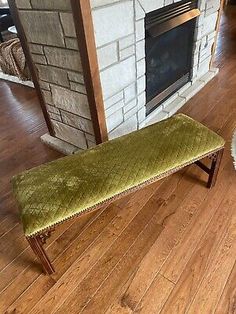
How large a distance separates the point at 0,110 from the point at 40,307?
2.10 m

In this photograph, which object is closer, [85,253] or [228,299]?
[228,299]

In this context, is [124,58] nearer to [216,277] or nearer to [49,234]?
[49,234]


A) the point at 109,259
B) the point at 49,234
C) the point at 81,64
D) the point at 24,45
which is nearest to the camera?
the point at 49,234

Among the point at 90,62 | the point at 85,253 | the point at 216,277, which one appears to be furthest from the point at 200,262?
the point at 90,62

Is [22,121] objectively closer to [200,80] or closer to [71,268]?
[71,268]

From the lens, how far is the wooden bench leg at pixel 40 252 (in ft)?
3.49

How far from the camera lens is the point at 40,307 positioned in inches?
44.9

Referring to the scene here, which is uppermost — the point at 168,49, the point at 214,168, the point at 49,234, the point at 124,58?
the point at 124,58

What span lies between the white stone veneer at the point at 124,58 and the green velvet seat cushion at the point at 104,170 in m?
0.36

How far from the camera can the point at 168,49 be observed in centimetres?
214

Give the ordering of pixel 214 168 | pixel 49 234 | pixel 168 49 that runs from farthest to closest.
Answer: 1. pixel 168 49
2. pixel 214 168
3. pixel 49 234

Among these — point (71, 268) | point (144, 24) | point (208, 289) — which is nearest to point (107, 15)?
point (144, 24)

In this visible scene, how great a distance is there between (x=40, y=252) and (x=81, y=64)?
987 mm

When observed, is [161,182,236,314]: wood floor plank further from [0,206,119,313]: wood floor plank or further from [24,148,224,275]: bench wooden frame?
[0,206,119,313]: wood floor plank
